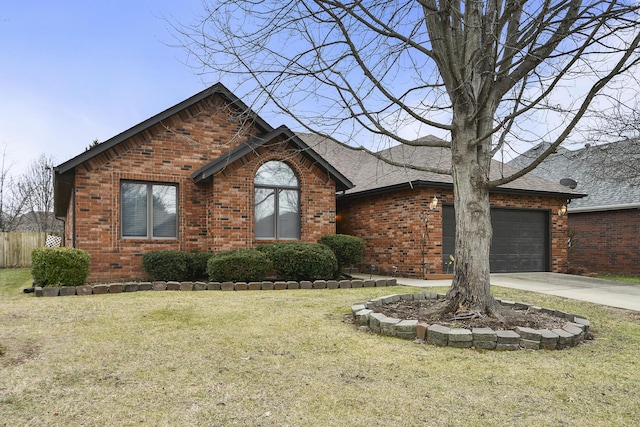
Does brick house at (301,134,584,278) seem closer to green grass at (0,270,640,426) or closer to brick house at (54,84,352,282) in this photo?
brick house at (54,84,352,282)

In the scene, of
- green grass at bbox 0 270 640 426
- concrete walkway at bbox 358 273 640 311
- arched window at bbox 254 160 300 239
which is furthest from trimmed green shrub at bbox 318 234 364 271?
green grass at bbox 0 270 640 426

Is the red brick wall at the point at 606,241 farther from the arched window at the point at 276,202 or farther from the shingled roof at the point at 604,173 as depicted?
the arched window at the point at 276,202

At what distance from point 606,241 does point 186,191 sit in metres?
16.6

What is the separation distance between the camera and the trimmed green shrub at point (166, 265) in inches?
430

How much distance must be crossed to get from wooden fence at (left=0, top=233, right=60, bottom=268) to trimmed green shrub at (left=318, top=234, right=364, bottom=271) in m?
15.1

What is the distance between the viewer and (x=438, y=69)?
699 centimetres

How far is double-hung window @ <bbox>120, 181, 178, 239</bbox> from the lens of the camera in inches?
462

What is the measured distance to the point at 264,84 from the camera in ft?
Answer: 21.6

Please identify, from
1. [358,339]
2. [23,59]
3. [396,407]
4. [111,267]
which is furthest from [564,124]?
[23,59]

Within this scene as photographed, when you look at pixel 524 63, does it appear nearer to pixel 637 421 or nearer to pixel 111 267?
pixel 637 421

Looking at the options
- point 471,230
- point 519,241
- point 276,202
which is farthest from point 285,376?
point 519,241

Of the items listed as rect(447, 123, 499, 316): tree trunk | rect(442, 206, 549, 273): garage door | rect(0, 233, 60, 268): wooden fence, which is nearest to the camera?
rect(447, 123, 499, 316): tree trunk

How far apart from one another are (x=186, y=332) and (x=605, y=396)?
4691mm

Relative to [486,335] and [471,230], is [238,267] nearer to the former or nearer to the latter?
[471,230]
